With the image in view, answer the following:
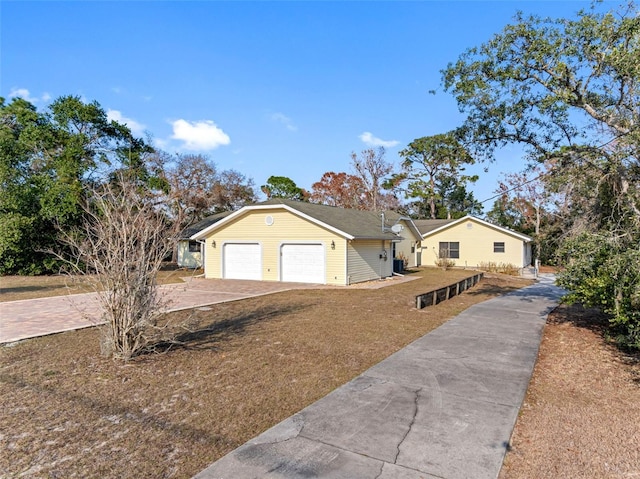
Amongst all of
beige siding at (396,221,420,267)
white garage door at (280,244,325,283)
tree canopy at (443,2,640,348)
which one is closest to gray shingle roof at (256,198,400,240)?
white garage door at (280,244,325,283)

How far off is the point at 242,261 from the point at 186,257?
9.68m

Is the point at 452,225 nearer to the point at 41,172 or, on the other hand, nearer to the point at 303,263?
the point at 303,263

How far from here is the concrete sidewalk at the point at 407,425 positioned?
2.93 metres

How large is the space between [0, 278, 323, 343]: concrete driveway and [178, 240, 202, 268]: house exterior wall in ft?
30.5

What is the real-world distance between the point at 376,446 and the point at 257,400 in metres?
1.55

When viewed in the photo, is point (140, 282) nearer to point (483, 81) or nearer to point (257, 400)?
point (257, 400)

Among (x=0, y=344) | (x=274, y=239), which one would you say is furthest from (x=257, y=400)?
(x=274, y=239)

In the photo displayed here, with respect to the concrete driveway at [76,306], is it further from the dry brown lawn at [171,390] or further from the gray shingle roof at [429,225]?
the gray shingle roof at [429,225]

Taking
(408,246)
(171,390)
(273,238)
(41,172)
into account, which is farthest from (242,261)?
(171,390)

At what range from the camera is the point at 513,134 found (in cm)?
909

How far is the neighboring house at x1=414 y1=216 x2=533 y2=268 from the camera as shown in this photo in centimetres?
2625

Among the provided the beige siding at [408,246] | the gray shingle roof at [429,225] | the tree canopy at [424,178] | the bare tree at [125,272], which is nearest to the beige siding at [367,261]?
the beige siding at [408,246]

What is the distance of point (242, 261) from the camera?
18.3m

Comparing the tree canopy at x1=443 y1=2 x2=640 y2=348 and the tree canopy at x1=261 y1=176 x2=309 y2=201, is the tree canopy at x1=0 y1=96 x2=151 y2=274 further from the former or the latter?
the tree canopy at x1=261 y1=176 x2=309 y2=201
